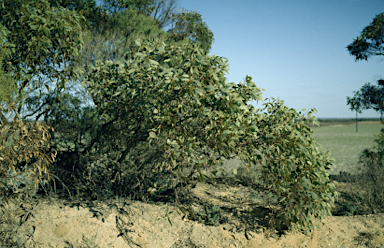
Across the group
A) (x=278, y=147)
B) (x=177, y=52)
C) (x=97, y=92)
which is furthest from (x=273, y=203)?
(x=97, y=92)

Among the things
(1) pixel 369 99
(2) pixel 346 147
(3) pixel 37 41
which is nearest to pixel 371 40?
(1) pixel 369 99

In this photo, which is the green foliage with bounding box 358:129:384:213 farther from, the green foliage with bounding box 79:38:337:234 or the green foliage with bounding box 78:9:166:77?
the green foliage with bounding box 78:9:166:77

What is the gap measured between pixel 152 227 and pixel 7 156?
238 centimetres

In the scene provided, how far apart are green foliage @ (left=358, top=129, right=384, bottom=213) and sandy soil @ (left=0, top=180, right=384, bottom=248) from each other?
0.47 m

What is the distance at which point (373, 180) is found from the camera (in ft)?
20.5

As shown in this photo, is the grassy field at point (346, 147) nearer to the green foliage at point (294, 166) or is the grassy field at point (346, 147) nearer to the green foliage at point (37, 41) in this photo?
the green foliage at point (294, 166)

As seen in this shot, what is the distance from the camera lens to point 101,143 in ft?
18.0

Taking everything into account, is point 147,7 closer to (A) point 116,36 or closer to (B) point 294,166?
(A) point 116,36

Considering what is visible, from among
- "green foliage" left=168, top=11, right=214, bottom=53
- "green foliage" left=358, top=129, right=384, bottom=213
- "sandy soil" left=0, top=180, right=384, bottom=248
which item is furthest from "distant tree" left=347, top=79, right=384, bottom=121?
"green foliage" left=168, top=11, right=214, bottom=53

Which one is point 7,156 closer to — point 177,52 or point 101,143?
point 101,143

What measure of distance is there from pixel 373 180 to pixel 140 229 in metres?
5.28

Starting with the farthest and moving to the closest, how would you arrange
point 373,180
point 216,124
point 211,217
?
point 373,180 → point 211,217 → point 216,124

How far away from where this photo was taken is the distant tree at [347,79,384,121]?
25.1 feet

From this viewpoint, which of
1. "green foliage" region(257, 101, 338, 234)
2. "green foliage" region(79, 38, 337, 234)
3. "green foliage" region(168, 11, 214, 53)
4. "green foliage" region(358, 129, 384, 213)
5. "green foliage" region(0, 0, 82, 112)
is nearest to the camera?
"green foliage" region(79, 38, 337, 234)
